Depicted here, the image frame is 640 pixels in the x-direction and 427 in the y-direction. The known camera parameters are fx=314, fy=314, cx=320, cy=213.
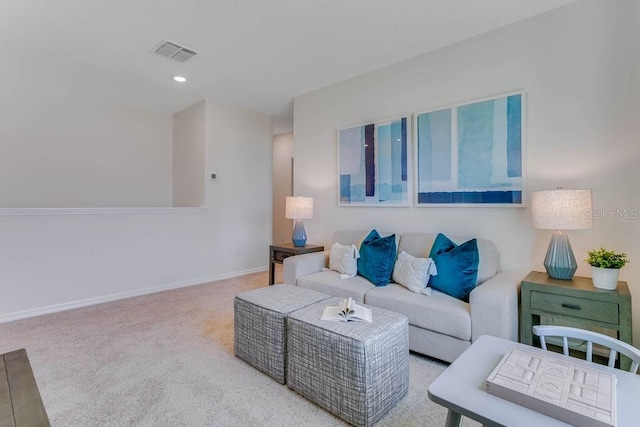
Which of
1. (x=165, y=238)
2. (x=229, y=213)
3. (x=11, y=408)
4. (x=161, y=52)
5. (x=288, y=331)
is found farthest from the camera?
(x=229, y=213)

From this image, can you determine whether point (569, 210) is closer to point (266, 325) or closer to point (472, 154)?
point (472, 154)

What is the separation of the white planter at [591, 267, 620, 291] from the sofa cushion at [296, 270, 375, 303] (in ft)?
4.80

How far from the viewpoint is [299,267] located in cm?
304

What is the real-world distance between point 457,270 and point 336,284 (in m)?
0.98

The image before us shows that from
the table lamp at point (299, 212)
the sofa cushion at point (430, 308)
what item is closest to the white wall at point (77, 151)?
the table lamp at point (299, 212)

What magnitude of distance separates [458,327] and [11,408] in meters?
2.22

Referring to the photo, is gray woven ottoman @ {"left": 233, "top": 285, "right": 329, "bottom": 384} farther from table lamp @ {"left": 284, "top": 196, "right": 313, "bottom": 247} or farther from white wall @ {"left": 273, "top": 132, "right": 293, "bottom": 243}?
white wall @ {"left": 273, "top": 132, "right": 293, "bottom": 243}

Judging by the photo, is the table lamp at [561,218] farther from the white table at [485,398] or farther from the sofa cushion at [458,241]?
the white table at [485,398]

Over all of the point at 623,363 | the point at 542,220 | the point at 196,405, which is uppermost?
the point at 542,220

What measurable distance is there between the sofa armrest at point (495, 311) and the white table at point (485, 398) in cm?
76

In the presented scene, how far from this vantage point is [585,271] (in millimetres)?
2295

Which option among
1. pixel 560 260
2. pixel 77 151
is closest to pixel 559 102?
pixel 560 260

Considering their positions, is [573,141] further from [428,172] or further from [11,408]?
[11,408]

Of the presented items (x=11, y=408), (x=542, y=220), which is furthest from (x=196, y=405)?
(x=542, y=220)
